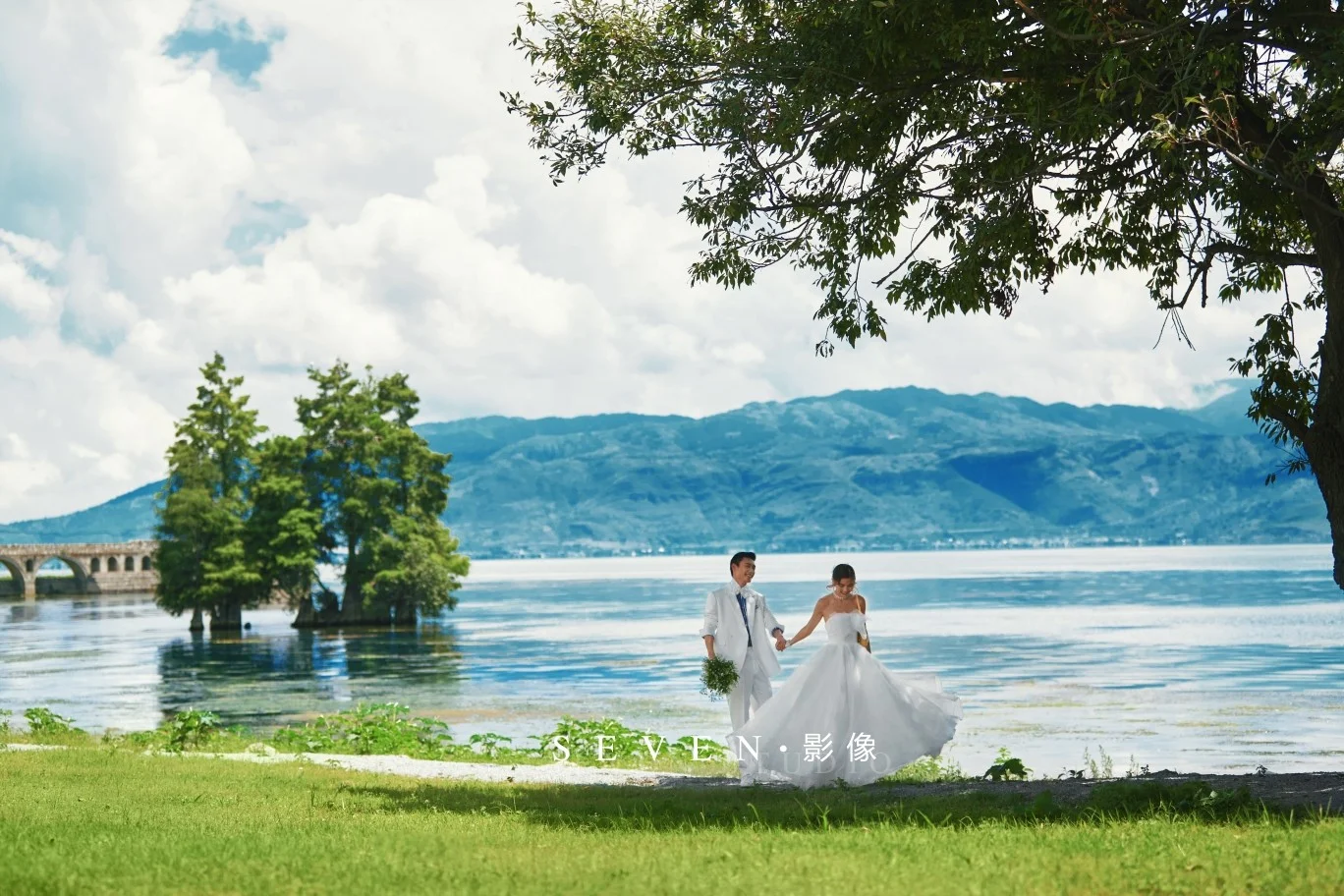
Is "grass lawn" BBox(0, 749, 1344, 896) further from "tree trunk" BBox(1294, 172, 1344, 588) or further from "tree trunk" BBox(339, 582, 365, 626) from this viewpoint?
"tree trunk" BBox(339, 582, 365, 626)

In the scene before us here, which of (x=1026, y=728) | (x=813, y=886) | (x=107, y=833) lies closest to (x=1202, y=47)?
(x=813, y=886)

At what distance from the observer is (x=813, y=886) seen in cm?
755

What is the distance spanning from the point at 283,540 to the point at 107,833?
66.8 metres

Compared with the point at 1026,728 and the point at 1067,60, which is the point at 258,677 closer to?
the point at 1026,728

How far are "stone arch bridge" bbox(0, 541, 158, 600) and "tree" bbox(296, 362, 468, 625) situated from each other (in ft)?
241

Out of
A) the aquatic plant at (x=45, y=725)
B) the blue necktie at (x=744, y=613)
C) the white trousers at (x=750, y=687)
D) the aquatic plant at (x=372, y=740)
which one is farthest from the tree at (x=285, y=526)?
the blue necktie at (x=744, y=613)

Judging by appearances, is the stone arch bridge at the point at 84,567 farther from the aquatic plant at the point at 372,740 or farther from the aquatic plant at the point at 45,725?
the aquatic plant at the point at 372,740

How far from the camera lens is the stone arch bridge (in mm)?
144250

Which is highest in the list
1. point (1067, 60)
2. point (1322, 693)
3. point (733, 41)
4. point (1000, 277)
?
point (733, 41)

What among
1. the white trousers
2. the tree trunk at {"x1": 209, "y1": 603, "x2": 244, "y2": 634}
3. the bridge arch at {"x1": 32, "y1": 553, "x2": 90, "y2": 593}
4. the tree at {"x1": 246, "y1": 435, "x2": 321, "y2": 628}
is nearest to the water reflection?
the tree trunk at {"x1": 209, "y1": 603, "x2": 244, "y2": 634}

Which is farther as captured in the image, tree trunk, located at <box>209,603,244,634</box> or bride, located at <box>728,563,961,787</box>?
tree trunk, located at <box>209,603,244,634</box>

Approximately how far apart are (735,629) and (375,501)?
215 ft

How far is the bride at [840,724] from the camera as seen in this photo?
13633 mm
